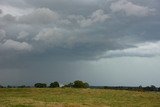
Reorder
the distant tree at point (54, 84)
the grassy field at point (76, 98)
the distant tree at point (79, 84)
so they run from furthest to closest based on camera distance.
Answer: the distant tree at point (54, 84), the distant tree at point (79, 84), the grassy field at point (76, 98)

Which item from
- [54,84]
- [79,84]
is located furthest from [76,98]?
[54,84]

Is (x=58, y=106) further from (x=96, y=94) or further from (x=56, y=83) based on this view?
(x=56, y=83)

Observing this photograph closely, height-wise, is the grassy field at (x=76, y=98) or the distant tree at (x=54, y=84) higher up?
the distant tree at (x=54, y=84)

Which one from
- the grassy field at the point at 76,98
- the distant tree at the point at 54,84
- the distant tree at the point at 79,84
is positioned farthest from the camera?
the distant tree at the point at 54,84

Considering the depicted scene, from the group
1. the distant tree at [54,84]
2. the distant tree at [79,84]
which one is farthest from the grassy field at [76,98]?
the distant tree at [54,84]

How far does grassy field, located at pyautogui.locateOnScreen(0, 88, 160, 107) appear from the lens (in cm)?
4935

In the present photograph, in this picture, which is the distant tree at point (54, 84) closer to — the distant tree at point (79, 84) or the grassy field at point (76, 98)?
the distant tree at point (79, 84)

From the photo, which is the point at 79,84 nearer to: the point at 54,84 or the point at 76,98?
the point at 54,84

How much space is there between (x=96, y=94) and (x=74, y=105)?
23.1 m

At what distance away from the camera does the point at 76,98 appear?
6025 cm

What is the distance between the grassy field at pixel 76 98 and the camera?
49353mm

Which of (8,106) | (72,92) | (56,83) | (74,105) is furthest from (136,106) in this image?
(56,83)

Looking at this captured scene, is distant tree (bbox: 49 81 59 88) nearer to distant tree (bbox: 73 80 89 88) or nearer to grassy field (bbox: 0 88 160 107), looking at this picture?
distant tree (bbox: 73 80 89 88)

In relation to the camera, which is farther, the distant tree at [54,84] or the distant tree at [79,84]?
the distant tree at [54,84]
